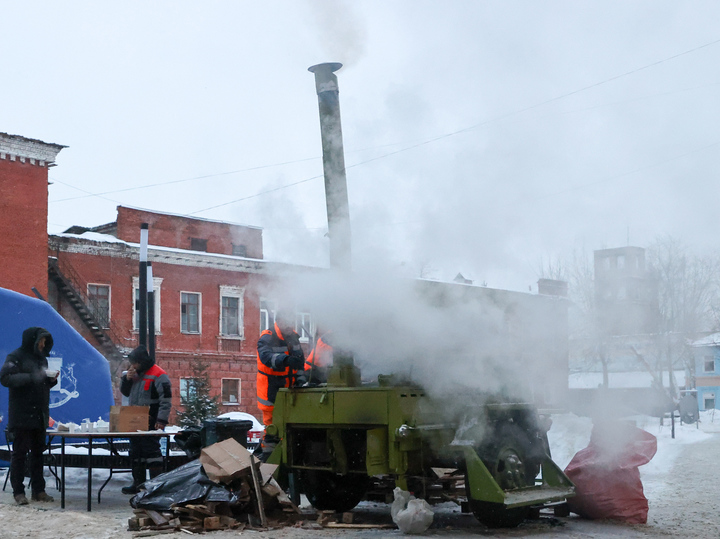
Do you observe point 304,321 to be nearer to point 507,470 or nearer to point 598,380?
point 507,470

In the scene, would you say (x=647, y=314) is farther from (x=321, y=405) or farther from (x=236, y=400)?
(x=236, y=400)

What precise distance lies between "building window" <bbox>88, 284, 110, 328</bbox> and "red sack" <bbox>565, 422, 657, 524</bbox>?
84.2ft

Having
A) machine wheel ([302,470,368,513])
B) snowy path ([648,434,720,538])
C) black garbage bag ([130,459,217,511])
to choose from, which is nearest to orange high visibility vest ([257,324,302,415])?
machine wheel ([302,470,368,513])

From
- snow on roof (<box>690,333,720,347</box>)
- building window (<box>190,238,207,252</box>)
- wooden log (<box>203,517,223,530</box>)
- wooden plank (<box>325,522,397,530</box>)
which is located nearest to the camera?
wooden log (<box>203,517,223,530</box>)

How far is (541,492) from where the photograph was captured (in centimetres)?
754

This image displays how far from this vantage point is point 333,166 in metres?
8.84

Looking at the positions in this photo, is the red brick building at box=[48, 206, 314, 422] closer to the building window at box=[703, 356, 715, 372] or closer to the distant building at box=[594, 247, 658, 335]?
the distant building at box=[594, 247, 658, 335]

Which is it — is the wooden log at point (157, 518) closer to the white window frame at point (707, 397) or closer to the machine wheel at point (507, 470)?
the machine wheel at point (507, 470)

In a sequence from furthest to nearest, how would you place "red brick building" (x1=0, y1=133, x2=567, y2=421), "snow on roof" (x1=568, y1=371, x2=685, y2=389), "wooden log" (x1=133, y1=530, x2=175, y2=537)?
"red brick building" (x1=0, y1=133, x2=567, y2=421) < "snow on roof" (x1=568, y1=371, x2=685, y2=389) < "wooden log" (x1=133, y1=530, x2=175, y2=537)

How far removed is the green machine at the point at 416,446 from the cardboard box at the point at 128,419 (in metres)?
1.49

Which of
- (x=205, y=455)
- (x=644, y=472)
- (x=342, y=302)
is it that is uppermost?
(x=342, y=302)

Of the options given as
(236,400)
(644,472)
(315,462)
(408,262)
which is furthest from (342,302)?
(236,400)

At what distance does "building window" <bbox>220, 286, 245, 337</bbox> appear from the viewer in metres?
34.4

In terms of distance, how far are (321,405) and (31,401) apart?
314cm
